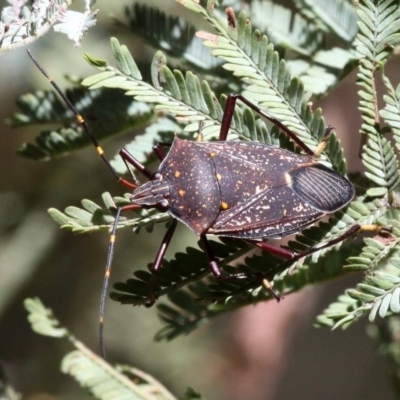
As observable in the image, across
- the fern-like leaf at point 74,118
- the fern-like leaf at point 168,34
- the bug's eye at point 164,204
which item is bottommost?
the bug's eye at point 164,204

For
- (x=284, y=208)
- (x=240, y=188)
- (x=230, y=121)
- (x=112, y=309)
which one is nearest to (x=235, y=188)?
(x=240, y=188)

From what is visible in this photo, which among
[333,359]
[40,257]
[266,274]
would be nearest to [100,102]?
[266,274]

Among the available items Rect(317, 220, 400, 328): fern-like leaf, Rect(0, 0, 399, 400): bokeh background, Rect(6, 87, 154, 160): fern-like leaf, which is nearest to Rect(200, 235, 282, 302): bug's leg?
Rect(317, 220, 400, 328): fern-like leaf

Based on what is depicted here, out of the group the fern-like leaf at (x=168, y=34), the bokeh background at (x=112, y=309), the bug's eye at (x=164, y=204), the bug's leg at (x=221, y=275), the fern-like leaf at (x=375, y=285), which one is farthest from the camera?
the bokeh background at (x=112, y=309)

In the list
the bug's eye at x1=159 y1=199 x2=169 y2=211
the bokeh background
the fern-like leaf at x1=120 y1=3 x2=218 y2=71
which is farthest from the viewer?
the bokeh background

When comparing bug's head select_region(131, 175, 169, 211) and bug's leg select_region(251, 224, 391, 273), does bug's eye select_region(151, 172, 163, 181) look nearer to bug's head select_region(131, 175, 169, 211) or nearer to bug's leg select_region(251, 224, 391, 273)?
bug's head select_region(131, 175, 169, 211)

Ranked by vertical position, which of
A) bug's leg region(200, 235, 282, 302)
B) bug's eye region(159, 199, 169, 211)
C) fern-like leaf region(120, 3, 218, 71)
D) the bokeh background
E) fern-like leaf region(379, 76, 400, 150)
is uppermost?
fern-like leaf region(120, 3, 218, 71)

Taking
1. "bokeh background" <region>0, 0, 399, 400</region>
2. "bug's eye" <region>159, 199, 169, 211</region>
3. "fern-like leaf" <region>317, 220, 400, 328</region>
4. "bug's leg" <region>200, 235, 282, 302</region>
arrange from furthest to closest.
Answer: "bokeh background" <region>0, 0, 399, 400</region>, "bug's eye" <region>159, 199, 169, 211</region>, "bug's leg" <region>200, 235, 282, 302</region>, "fern-like leaf" <region>317, 220, 400, 328</region>

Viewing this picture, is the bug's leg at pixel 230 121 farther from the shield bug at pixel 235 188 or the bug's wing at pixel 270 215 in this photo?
the bug's wing at pixel 270 215

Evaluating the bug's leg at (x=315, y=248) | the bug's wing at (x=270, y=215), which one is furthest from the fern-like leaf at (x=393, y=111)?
the bug's wing at (x=270, y=215)
